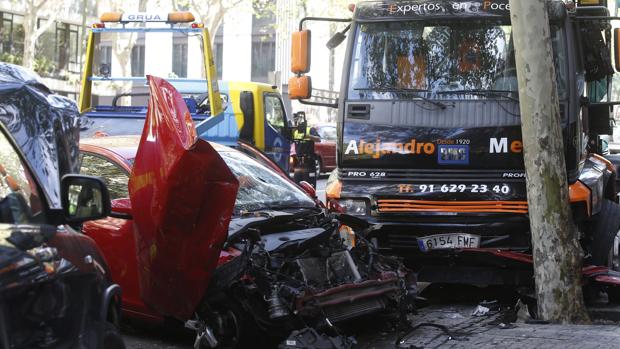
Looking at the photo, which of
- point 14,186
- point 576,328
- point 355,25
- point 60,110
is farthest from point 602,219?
point 14,186

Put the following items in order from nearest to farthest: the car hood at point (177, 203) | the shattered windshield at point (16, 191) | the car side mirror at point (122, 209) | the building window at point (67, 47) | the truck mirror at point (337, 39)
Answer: the shattered windshield at point (16, 191) < the car hood at point (177, 203) < the car side mirror at point (122, 209) < the truck mirror at point (337, 39) < the building window at point (67, 47)

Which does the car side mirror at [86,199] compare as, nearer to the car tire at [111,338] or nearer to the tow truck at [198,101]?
the car tire at [111,338]

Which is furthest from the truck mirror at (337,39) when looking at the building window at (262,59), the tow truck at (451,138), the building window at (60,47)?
the building window at (262,59)

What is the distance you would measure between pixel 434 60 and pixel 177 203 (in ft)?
11.2

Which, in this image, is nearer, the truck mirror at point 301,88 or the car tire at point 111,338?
the car tire at point 111,338

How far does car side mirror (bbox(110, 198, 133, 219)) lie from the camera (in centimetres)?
630

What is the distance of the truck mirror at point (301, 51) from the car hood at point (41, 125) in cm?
397

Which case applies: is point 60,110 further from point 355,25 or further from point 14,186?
point 355,25

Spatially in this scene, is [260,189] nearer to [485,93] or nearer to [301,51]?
[301,51]

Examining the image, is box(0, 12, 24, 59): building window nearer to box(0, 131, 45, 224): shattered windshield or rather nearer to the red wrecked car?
the red wrecked car

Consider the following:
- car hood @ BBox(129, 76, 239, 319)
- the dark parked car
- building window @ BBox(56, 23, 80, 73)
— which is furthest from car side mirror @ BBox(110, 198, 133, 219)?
building window @ BBox(56, 23, 80, 73)

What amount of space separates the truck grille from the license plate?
227 mm

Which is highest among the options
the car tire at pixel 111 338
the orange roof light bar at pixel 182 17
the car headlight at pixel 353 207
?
the orange roof light bar at pixel 182 17

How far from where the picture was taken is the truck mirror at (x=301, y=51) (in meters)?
8.33
